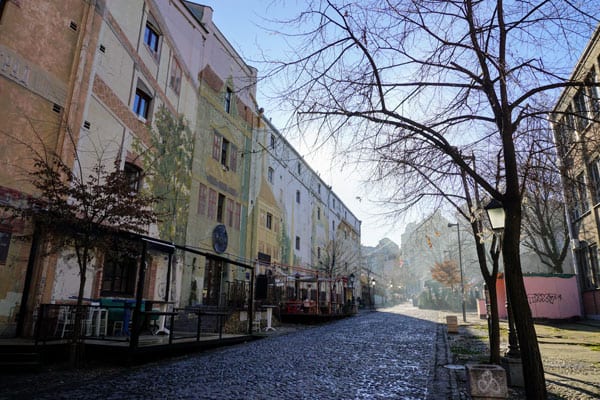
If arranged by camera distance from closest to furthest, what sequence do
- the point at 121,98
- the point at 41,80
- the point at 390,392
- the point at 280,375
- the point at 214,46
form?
the point at 390,392 → the point at 280,375 → the point at 41,80 → the point at 121,98 → the point at 214,46

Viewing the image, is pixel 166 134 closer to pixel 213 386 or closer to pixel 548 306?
pixel 213 386

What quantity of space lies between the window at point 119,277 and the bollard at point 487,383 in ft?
34.2

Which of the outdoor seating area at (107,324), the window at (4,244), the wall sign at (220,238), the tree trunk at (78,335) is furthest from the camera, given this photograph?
the wall sign at (220,238)

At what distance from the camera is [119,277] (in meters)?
13.2

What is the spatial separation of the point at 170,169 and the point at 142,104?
114 inches

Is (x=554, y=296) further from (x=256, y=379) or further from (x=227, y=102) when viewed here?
(x=256, y=379)

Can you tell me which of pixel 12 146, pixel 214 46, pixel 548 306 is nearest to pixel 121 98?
pixel 12 146

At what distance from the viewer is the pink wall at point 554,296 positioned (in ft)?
73.8

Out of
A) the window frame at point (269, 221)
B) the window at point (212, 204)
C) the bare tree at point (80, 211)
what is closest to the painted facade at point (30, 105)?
the bare tree at point (80, 211)

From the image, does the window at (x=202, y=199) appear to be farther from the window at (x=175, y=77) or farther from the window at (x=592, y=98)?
the window at (x=592, y=98)

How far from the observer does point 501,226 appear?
22.3 ft

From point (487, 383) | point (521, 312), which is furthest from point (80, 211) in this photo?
point (521, 312)

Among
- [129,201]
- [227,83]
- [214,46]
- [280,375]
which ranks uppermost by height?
[214,46]

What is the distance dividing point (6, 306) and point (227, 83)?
651 inches
